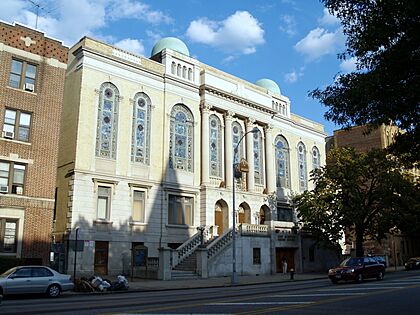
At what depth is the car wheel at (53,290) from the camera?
63.7 feet

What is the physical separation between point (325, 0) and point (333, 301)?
9428 mm

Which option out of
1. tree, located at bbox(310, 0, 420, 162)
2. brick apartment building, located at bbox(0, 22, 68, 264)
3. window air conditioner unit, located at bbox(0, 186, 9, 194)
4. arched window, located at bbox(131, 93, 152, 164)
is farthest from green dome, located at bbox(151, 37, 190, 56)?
tree, located at bbox(310, 0, 420, 162)

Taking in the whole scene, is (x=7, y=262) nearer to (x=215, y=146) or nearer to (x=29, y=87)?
(x=29, y=87)

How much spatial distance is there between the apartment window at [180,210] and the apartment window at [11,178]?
1333 cm

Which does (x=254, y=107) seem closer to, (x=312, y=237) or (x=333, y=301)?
(x=312, y=237)

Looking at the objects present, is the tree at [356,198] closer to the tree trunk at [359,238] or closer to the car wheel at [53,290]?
the tree trunk at [359,238]

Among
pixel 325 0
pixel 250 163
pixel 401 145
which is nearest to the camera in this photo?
pixel 325 0

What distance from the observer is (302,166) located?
168 feet

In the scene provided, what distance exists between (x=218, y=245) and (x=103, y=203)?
9.12 metres

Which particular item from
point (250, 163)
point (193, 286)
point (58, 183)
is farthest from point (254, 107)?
point (193, 286)

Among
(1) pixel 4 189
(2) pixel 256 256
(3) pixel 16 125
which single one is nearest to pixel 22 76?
(3) pixel 16 125

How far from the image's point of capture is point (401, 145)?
42.7ft

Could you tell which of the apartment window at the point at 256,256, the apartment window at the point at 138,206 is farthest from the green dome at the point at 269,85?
the apartment window at the point at 138,206

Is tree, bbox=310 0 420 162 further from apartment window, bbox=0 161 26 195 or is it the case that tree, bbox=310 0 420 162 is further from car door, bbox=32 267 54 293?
apartment window, bbox=0 161 26 195
